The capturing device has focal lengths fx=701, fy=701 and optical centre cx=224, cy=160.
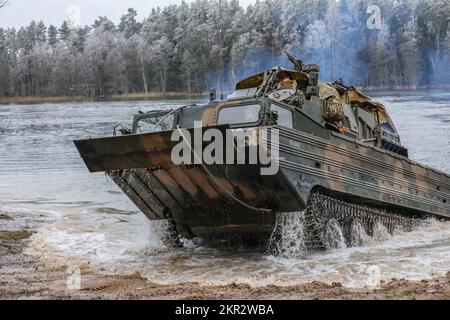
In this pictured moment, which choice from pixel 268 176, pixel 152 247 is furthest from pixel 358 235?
pixel 152 247

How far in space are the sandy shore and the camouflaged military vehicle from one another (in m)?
1.42

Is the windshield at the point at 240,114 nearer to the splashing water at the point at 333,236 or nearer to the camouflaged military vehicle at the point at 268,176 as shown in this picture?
the camouflaged military vehicle at the point at 268,176

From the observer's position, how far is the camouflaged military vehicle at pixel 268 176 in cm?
759

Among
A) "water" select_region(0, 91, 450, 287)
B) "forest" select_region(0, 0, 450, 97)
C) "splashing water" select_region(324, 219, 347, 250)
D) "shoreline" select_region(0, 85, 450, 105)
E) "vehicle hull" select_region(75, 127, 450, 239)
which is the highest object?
"forest" select_region(0, 0, 450, 97)

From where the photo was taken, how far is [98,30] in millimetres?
56625

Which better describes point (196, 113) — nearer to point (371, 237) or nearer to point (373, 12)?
point (371, 237)

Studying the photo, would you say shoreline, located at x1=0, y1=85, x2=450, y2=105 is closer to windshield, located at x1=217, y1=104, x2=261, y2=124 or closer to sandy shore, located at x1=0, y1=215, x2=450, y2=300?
windshield, located at x1=217, y1=104, x2=261, y2=124

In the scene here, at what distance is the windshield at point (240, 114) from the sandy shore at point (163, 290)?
2302 millimetres

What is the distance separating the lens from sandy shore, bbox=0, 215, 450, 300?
18.3 feet

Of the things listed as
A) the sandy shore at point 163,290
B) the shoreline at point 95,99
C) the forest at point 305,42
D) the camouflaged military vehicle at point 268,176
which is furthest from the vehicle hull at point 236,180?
the shoreline at point 95,99

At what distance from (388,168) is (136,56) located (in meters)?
37.6

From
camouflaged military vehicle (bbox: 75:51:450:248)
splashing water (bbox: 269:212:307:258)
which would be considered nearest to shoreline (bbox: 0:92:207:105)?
camouflaged military vehicle (bbox: 75:51:450:248)

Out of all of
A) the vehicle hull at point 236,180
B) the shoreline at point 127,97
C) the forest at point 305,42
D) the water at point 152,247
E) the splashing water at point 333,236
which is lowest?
the water at point 152,247
